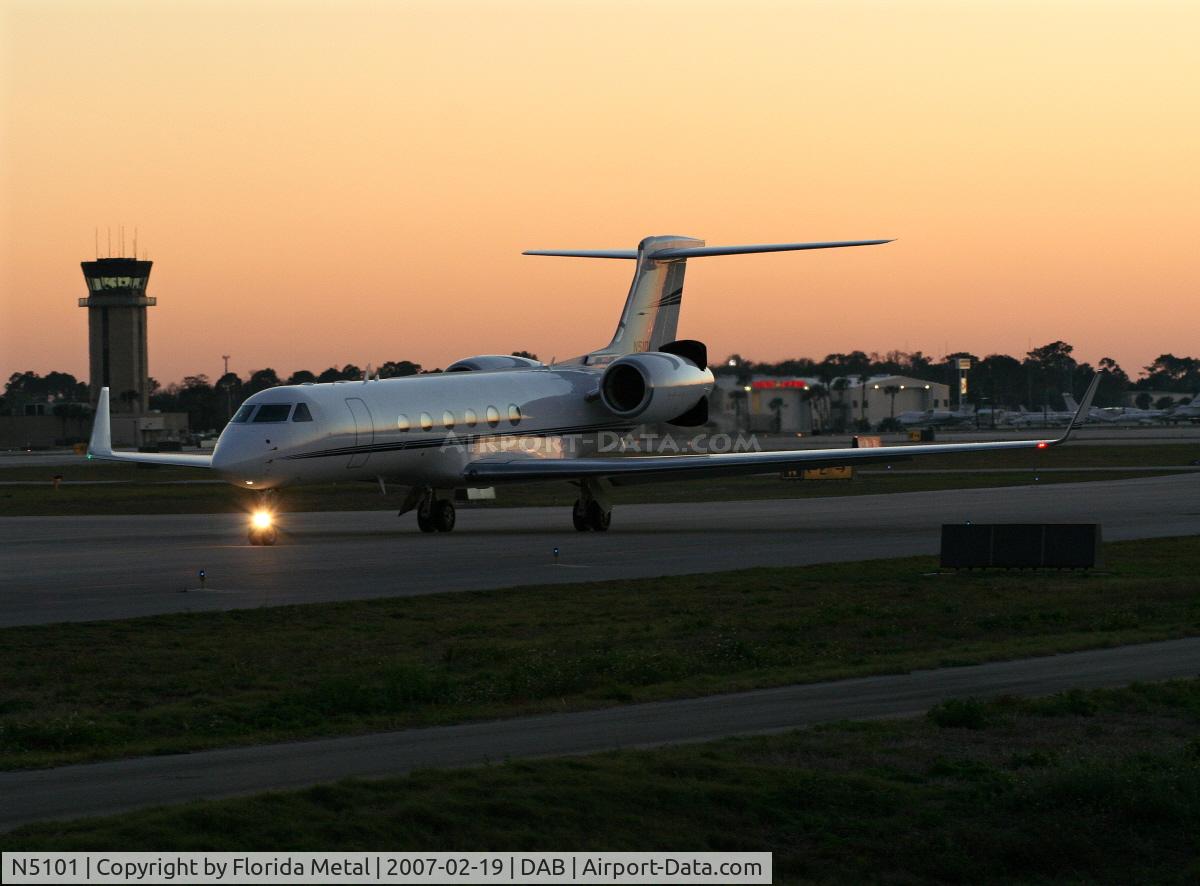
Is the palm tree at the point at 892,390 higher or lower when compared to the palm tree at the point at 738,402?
lower

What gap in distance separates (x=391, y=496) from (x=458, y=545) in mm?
20869

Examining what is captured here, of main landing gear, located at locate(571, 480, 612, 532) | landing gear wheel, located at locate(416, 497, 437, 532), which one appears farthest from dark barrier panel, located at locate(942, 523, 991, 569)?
landing gear wheel, located at locate(416, 497, 437, 532)

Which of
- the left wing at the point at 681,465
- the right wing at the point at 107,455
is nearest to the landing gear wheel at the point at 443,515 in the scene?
the left wing at the point at 681,465

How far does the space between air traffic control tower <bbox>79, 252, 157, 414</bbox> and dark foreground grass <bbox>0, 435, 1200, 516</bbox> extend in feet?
334

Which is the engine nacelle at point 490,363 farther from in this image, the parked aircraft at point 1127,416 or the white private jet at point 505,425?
the parked aircraft at point 1127,416

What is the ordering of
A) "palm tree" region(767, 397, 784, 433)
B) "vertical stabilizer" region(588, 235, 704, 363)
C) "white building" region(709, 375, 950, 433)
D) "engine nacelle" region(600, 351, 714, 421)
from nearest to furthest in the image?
"engine nacelle" region(600, 351, 714, 421)
"vertical stabilizer" region(588, 235, 704, 363)
"white building" region(709, 375, 950, 433)
"palm tree" region(767, 397, 784, 433)

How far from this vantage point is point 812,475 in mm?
68750

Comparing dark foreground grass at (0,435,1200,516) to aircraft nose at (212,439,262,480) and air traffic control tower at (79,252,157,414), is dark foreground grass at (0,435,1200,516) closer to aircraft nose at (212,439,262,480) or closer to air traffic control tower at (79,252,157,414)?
aircraft nose at (212,439,262,480)

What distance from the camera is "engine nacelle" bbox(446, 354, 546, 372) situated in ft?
143

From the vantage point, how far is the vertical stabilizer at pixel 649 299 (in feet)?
148

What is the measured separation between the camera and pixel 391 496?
55.1 m

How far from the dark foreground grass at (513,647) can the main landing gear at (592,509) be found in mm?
11520

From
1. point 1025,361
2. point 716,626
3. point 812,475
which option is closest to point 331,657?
point 716,626

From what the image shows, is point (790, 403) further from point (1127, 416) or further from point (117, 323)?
point (117, 323)
